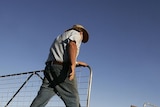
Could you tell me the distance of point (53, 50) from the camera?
467 centimetres

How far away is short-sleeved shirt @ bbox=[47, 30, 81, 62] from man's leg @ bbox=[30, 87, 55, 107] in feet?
1.48

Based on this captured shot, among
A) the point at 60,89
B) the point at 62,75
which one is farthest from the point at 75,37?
the point at 60,89

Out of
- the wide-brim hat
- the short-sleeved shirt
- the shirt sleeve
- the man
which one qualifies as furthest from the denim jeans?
the wide-brim hat

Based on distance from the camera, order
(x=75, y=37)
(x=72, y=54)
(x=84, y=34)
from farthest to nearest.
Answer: (x=84, y=34) → (x=75, y=37) → (x=72, y=54)

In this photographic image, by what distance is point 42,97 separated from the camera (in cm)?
454

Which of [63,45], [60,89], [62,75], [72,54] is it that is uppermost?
[63,45]

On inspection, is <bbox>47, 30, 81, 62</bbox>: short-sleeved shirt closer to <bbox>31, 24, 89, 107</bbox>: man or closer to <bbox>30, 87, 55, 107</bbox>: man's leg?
<bbox>31, 24, 89, 107</bbox>: man

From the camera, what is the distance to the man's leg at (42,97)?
4.51 meters

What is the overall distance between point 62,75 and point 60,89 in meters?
0.20

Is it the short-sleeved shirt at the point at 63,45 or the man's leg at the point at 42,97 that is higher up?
the short-sleeved shirt at the point at 63,45

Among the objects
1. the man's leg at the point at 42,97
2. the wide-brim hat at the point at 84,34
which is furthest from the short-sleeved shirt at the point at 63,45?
the man's leg at the point at 42,97

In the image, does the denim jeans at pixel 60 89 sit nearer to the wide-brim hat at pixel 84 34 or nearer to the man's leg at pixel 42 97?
the man's leg at pixel 42 97

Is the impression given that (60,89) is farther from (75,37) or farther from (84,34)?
(84,34)

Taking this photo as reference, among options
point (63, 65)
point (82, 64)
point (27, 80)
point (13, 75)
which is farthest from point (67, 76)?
point (13, 75)
